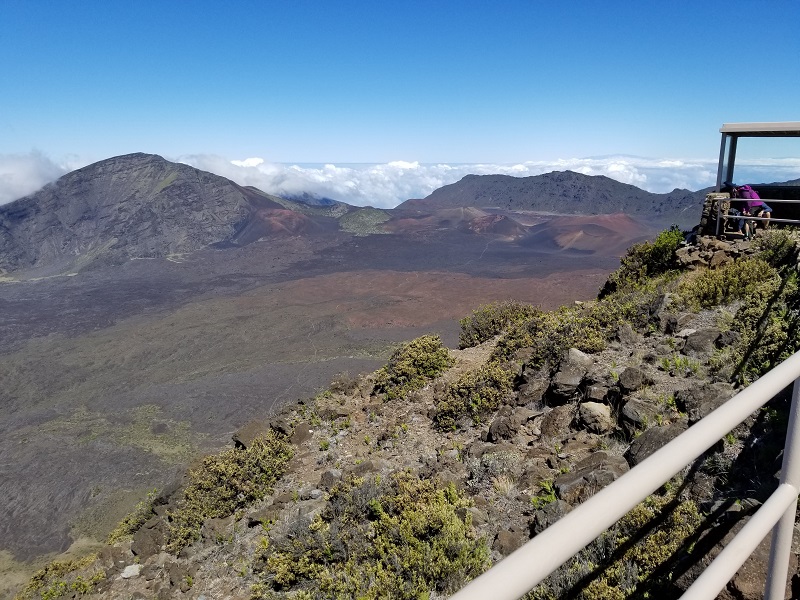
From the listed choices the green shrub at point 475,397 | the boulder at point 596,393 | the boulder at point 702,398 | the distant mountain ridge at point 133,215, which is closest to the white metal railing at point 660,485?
the boulder at point 702,398

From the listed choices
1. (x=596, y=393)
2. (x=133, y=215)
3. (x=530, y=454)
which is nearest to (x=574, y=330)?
(x=596, y=393)

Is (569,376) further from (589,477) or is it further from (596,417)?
(589,477)

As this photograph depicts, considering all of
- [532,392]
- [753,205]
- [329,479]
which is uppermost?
[753,205]

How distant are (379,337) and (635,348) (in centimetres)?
1936

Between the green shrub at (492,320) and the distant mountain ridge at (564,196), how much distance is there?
5630 centimetres

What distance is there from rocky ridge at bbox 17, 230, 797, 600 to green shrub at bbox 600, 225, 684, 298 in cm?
87

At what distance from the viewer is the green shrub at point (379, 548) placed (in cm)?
400

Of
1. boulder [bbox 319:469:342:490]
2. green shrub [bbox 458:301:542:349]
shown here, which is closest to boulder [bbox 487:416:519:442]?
boulder [bbox 319:469:342:490]

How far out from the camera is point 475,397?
725 cm

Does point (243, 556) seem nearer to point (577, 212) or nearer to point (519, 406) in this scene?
point (519, 406)

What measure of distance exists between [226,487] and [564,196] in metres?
75.4

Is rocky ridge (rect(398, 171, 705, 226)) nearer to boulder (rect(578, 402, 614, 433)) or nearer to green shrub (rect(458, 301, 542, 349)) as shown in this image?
green shrub (rect(458, 301, 542, 349))

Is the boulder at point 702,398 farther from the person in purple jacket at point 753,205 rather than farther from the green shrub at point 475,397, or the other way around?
the person in purple jacket at point 753,205

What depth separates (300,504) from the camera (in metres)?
6.22
